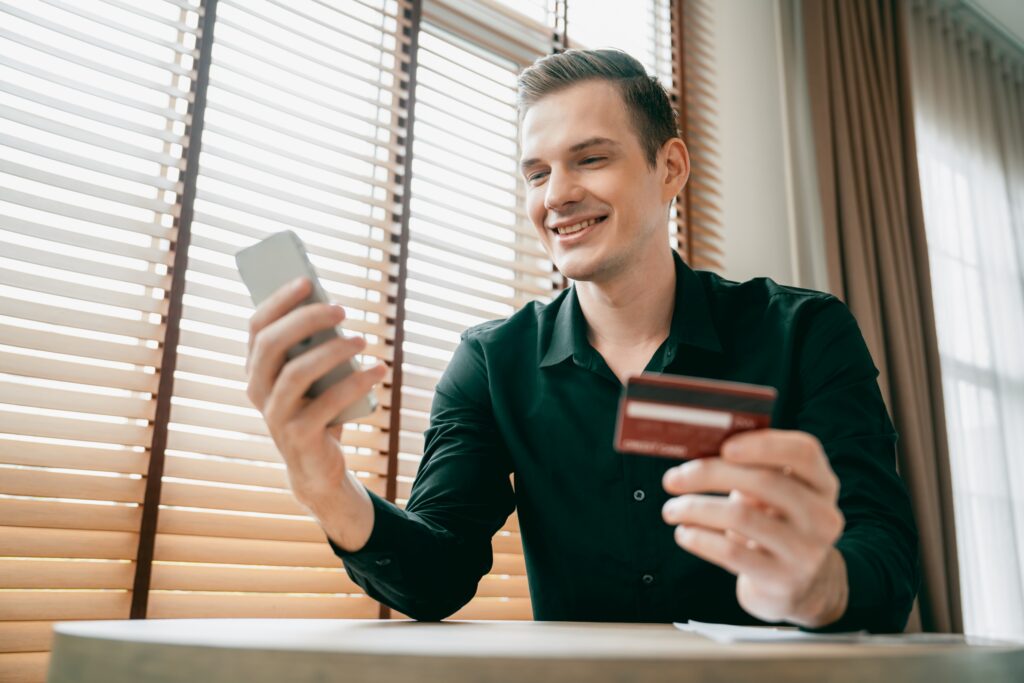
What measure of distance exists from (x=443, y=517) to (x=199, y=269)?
863mm

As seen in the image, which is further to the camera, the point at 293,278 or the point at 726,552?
the point at 293,278

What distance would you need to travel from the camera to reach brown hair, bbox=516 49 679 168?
5.09ft

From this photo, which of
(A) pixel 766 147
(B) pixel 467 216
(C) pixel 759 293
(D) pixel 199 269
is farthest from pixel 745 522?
(A) pixel 766 147

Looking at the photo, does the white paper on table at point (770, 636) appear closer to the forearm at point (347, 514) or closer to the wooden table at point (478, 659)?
the wooden table at point (478, 659)

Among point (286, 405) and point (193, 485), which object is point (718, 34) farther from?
point (286, 405)

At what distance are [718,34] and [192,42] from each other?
83.3 inches

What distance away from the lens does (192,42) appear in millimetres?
1856

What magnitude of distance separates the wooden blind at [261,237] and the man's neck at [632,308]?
2.27ft

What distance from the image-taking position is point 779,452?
0.60m

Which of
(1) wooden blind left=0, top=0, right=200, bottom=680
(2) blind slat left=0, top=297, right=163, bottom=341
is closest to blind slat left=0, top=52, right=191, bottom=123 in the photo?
(1) wooden blind left=0, top=0, right=200, bottom=680

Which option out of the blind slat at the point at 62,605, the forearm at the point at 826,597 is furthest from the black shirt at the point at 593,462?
the blind slat at the point at 62,605

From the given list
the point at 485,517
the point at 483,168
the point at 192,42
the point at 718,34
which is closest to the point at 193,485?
the point at 485,517

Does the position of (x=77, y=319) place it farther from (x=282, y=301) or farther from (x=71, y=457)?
(x=282, y=301)

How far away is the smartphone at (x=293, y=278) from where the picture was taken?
767mm
